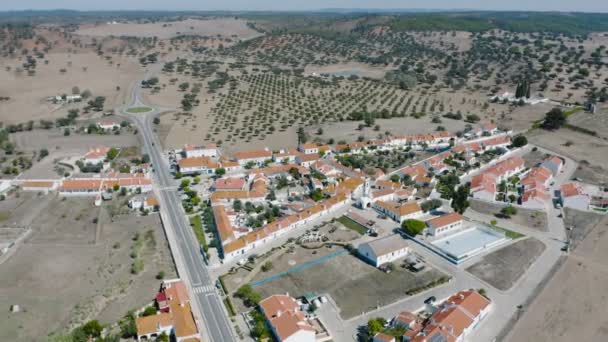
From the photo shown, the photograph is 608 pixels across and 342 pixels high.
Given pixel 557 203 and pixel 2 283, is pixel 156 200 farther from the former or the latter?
pixel 557 203

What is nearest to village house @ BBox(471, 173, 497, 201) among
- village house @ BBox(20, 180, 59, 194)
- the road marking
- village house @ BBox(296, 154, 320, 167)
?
village house @ BBox(296, 154, 320, 167)

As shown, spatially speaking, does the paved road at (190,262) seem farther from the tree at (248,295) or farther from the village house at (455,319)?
the village house at (455,319)

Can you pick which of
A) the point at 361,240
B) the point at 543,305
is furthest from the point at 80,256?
the point at 543,305

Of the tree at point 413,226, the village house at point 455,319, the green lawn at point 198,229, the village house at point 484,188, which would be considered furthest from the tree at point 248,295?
the village house at point 484,188

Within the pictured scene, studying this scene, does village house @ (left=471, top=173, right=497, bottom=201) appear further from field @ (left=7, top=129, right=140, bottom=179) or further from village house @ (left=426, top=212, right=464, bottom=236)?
field @ (left=7, top=129, right=140, bottom=179)

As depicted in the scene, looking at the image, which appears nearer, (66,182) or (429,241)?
(429,241)

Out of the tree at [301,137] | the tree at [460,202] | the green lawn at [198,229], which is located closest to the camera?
the green lawn at [198,229]
